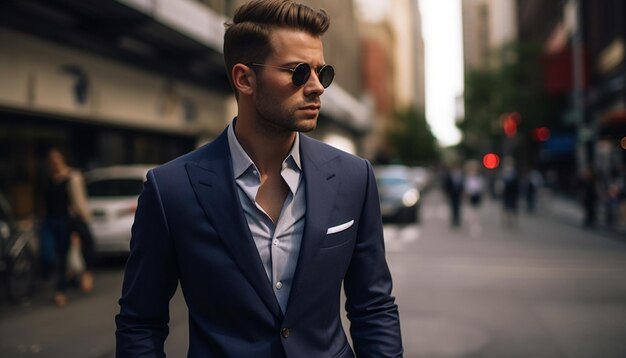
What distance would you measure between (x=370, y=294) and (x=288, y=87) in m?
0.65

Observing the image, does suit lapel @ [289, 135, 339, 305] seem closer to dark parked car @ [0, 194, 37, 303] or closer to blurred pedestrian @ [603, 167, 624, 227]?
dark parked car @ [0, 194, 37, 303]

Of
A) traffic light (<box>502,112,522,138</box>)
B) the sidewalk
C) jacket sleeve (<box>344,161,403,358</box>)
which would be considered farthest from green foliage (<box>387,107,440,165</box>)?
jacket sleeve (<box>344,161,403,358</box>)

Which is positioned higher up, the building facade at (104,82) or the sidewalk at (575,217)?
the building facade at (104,82)

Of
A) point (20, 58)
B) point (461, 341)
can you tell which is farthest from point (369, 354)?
point (20, 58)

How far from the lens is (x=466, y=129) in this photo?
59.6 metres

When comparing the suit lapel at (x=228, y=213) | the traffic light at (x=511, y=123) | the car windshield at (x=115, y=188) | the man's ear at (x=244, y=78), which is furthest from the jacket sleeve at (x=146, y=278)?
the traffic light at (x=511, y=123)

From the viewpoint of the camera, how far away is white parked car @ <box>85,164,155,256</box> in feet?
36.3

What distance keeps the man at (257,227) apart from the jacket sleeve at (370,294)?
0.01m

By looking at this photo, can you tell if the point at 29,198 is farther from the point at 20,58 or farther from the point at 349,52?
the point at 349,52

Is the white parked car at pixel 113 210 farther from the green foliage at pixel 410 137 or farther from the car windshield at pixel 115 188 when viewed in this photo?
the green foliage at pixel 410 137

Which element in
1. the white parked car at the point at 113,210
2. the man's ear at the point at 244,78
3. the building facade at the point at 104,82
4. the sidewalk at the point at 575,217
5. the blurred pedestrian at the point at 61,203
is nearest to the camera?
the man's ear at the point at 244,78

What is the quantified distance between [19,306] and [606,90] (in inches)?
1074

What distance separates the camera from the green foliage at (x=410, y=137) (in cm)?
8325

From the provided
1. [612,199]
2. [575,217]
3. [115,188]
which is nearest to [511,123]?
[575,217]
